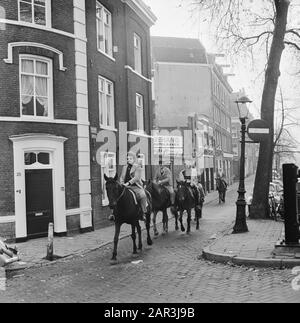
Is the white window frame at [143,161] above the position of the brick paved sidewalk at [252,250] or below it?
above

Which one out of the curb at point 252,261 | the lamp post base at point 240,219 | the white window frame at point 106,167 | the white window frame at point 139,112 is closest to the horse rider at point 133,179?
the curb at point 252,261

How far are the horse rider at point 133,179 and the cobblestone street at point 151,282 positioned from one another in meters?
1.43

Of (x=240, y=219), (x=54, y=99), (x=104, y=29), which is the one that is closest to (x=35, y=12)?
(x=54, y=99)

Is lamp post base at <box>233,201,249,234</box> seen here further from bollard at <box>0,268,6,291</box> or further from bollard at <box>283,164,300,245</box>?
bollard at <box>0,268,6,291</box>

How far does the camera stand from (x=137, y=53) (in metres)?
24.9

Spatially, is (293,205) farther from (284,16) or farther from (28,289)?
(284,16)

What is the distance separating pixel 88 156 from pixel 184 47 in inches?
1377

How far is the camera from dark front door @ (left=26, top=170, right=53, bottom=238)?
15.1m

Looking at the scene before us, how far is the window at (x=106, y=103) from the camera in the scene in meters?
19.3

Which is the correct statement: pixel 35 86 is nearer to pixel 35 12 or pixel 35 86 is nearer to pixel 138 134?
pixel 35 12

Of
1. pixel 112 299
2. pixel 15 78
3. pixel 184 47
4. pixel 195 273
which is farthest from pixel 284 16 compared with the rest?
pixel 184 47

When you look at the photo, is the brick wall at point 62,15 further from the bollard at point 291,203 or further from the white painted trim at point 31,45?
the bollard at point 291,203

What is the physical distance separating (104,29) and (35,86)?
5.96 m

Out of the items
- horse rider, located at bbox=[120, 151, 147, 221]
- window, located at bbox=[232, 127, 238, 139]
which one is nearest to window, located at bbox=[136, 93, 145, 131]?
horse rider, located at bbox=[120, 151, 147, 221]
